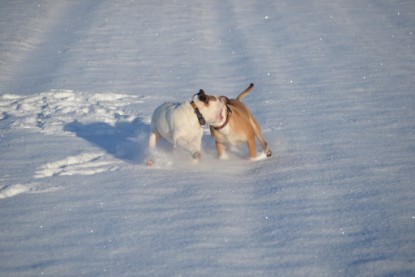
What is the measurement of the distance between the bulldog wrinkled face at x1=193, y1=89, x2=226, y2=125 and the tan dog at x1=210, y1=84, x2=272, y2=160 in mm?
86

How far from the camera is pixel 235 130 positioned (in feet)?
15.9

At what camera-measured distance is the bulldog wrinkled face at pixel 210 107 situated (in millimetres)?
4484

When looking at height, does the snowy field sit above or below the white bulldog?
below

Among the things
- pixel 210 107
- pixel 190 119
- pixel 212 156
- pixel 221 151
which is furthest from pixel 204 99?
pixel 212 156

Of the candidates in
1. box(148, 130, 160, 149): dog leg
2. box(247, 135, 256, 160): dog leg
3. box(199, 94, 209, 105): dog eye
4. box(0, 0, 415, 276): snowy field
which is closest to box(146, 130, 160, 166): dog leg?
box(148, 130, 160, 149): dog leg

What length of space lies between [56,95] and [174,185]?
3561 mm

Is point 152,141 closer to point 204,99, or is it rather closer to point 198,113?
point 198,113

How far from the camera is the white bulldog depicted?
4.54 meters

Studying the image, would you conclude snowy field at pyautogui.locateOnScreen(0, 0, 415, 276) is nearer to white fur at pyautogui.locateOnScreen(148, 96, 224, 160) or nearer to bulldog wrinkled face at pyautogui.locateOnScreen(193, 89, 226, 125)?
white fur at pyautogui.locateOnScreen(148, 96, 224, 160)

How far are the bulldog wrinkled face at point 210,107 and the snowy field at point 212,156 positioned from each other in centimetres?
55

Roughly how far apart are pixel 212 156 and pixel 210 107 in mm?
841

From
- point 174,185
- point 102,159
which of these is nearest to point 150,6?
point 102,159

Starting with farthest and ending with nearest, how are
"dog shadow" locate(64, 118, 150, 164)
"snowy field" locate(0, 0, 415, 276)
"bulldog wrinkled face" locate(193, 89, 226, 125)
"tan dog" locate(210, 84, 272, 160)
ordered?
"dog shadow" locate(64, 118, 150, 164), "tan dog" locate(210, 84, 272, 160), "bulldog wrinkled face" locate(193, 89, 226, 125), "snowy field" locate(0, 0, 415, 276)

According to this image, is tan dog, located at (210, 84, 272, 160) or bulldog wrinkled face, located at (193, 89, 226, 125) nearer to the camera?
bulldog wrinkled face, located at (193, 89, 226, 125)
